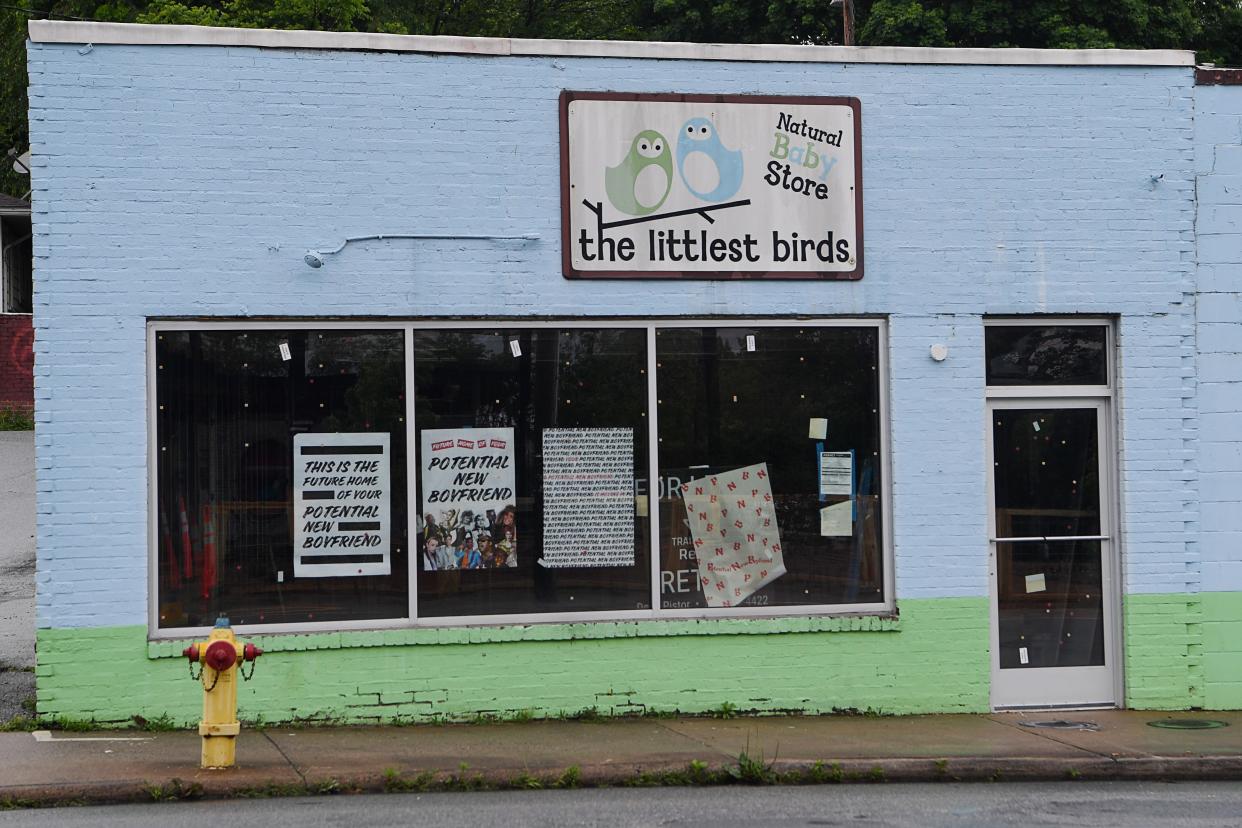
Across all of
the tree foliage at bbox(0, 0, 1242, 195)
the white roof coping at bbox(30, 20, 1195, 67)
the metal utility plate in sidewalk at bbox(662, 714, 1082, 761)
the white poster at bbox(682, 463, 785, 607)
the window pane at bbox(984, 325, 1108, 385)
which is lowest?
the metal utility plate in sidewalk at bbox(662, 714, 1082, 761)

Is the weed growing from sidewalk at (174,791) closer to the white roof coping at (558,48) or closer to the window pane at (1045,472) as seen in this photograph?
the white roof coping at (558,48)

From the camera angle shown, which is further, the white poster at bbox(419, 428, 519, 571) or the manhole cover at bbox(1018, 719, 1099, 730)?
the white poster at bbox(419, 428, 519, 571)

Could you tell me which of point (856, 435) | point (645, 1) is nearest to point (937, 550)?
point (856, 435)

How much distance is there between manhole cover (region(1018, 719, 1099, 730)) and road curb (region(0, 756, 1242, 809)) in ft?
3.65

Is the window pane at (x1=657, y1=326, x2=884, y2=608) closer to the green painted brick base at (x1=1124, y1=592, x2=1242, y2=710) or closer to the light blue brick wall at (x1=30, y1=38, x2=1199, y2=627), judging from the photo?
the light blue brick wall at (x1=30, y1=38, x2=1199, y2=627)

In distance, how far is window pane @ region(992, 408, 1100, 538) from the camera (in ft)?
35.1

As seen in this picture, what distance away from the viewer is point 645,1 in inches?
1235

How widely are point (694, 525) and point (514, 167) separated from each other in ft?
9.44

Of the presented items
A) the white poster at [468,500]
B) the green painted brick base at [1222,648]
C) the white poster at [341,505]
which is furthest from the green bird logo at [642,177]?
the green painted brick base at [1222,648]

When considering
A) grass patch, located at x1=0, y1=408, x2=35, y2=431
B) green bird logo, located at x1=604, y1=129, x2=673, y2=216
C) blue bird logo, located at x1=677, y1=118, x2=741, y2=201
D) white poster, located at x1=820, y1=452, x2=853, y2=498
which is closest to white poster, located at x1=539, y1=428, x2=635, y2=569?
white poster, located at x1=820, y1=452, x2=853, y2=498

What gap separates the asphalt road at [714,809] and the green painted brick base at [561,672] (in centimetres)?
183

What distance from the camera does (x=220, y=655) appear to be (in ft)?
26.7

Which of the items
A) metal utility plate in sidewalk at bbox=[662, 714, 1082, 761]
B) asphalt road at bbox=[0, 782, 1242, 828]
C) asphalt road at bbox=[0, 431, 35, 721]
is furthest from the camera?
asphalt road at bbox=[0, 431, 35, 721]

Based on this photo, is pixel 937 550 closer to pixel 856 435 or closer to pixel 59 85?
pixel 856 435
